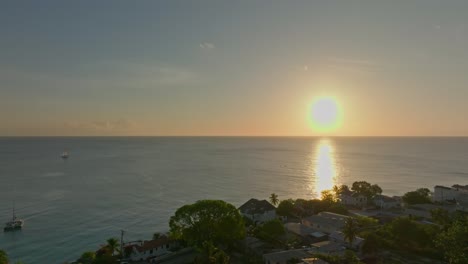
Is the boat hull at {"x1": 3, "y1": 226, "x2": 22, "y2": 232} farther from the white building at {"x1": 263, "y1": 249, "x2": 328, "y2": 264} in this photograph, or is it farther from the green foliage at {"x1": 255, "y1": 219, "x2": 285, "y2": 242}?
the white building at {"x1": 263, "y1": 249, "x2": 328, "y2": 264}

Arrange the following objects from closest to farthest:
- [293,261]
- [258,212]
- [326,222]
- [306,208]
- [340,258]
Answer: [340,258], [293,261], [326,222], [258,212], [306,208]

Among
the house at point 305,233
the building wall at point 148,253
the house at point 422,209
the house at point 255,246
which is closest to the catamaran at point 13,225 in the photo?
the building wall at point 148,253

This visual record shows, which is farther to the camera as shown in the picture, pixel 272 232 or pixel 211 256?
pixel 272 232

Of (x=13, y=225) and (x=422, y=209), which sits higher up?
(x=422, y=209)

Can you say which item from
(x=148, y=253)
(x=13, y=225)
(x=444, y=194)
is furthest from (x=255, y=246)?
(x=444, y=194)

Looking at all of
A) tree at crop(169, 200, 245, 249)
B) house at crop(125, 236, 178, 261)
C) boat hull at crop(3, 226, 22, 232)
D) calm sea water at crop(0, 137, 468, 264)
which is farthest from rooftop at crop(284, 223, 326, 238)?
boat hull at crop(3, 226, 22, 232)

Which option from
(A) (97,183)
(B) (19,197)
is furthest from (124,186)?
(B) (19,197)

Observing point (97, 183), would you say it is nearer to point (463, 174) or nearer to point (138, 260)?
point (138, 260)

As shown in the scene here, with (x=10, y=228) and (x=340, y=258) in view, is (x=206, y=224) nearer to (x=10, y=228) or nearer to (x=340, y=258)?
(x=340, y=258)
